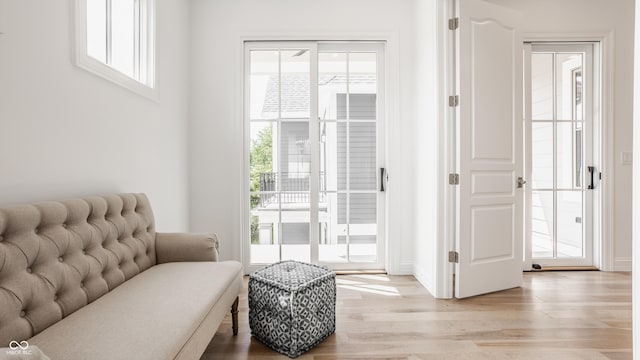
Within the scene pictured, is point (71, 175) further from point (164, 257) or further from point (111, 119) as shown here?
point (164, 257)

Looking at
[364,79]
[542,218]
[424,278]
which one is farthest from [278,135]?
[542,218]

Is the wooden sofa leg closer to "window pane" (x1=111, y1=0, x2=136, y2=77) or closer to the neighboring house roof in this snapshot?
"window pane" (x1=111, y1=0, x2=136, y2=77)

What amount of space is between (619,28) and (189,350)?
14.5 ft

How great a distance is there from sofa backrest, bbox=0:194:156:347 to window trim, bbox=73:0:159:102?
687 mm

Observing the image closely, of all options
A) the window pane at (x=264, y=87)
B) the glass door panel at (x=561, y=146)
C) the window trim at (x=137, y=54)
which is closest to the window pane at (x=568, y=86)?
Answer: the glass door panel at (x=561, y=146)

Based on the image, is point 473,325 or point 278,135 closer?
point 473,325

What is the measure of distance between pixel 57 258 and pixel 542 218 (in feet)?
12.5

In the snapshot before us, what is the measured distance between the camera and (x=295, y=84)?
3.31 metres

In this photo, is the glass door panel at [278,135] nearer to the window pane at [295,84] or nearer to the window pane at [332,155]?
the window pane at [295,84]

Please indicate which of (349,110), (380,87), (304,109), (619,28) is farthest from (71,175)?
(619,28)

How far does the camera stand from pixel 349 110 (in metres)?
3.35

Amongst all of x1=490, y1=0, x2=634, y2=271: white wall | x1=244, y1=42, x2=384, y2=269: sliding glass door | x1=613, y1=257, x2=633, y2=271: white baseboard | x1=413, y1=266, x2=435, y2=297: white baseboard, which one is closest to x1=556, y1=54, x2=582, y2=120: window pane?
x1=490, y1=0, x2=634, y2=271: white wall

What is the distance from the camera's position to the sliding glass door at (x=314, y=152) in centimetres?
330

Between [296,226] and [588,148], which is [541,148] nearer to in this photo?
[588,148]
